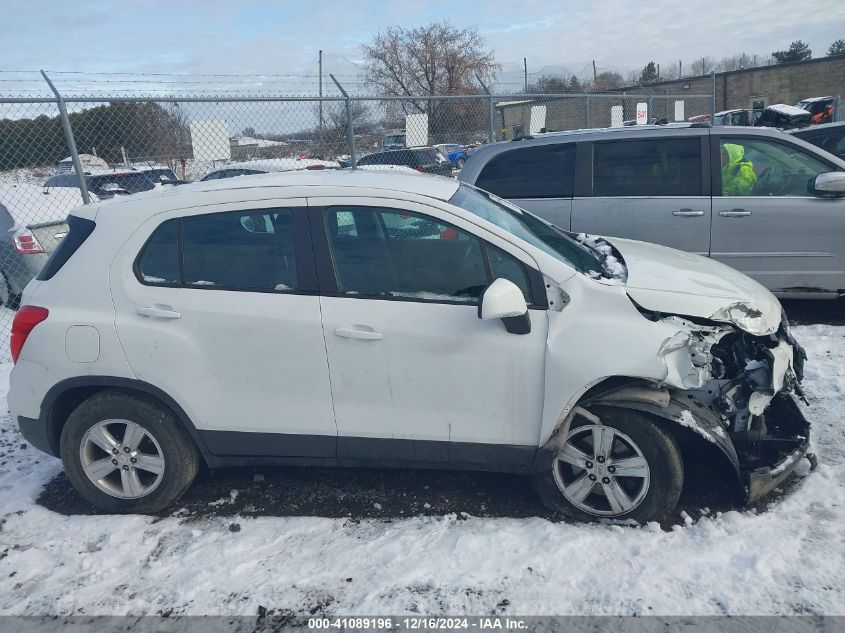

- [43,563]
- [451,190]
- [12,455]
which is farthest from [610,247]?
[12,455]

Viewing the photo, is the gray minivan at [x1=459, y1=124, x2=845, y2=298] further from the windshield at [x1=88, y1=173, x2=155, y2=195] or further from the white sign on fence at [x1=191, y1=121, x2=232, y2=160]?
the windshield at [x1=88, y1=173, x2=155, y2=195]

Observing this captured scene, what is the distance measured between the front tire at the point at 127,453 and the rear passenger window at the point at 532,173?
4.06 meters

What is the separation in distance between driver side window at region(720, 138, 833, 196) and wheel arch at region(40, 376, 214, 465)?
16.7 feet

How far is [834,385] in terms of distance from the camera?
4.74 metres

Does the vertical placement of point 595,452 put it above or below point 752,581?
above

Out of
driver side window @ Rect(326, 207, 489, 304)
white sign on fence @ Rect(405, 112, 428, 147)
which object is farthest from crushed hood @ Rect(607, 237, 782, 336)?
white sign on fence @ Rect(405, 112, 428, 147)

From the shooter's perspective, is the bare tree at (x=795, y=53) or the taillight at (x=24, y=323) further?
the bare tree at (x=795, y=53)

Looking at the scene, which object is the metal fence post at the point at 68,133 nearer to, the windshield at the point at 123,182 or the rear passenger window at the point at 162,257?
the windshield at the point at 123,182

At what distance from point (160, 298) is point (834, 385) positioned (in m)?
4.48

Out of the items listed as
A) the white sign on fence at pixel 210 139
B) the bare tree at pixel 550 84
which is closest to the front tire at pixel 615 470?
the white sign on fence at pixel 210 139

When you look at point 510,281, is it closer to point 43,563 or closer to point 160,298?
point 160,298

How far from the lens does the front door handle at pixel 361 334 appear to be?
10.8 ft

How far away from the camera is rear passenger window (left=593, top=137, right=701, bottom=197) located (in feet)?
20.5

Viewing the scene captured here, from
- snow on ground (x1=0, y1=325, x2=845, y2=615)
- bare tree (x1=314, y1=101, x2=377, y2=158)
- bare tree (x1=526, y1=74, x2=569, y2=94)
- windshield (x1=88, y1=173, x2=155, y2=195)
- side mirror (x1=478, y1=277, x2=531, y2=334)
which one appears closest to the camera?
snow on ground (x1=0, y1=325, x2=845, y2=615)
